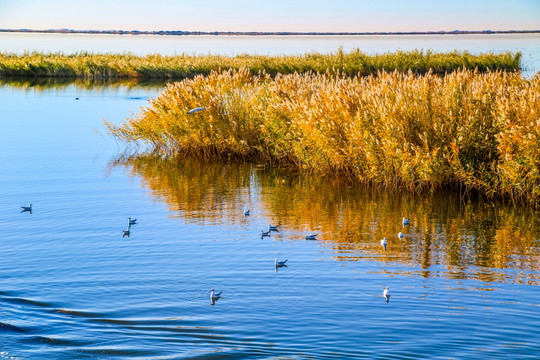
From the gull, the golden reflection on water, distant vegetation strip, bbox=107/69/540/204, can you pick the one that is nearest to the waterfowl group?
the golden reflection on water

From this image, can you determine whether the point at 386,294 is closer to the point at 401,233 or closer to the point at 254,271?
the point at 254,271

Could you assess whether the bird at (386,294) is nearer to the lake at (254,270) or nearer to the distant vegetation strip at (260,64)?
the lake at (254,270)

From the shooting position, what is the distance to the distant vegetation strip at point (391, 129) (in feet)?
52.9

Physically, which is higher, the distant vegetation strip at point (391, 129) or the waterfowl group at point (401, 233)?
the distant vegetation strip at point (391, 129)

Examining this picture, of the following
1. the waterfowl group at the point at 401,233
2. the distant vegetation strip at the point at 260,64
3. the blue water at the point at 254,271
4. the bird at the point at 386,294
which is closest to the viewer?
the blue water at the point at 254,271

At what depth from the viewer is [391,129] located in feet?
55.6

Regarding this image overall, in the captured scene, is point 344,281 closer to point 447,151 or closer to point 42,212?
point 447,151

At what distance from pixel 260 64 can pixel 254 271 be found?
45295mm

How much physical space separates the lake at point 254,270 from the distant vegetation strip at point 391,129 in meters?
0.64

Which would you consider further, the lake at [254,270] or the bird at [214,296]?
the bird at [214,296]

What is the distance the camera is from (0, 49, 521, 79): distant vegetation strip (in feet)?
176

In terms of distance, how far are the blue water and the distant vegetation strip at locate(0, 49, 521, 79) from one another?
34.5 metres

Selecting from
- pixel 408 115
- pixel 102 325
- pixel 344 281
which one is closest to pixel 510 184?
pixel 408 115

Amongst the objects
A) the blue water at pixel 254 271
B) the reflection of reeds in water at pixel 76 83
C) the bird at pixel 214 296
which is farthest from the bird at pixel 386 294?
the reflection of reeds in water at pixel 76 83
